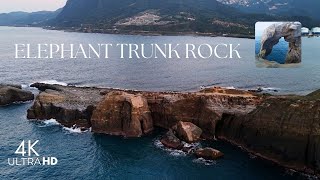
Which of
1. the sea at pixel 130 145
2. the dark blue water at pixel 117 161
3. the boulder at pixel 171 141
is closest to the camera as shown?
the dark blue water at pixel 117 161

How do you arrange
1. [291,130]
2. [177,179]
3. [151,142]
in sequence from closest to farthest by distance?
[177,179], [291,130], [151,142]

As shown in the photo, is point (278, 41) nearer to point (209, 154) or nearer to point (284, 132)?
point (284, 132)

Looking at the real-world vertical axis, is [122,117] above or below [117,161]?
above

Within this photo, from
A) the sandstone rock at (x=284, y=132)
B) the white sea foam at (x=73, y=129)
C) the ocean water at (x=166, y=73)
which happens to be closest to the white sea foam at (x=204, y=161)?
the sandstone rock at (x=284, y=132)

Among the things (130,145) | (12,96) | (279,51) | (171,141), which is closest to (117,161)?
(130,145)

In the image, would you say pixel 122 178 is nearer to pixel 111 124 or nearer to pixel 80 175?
pixel 80 175

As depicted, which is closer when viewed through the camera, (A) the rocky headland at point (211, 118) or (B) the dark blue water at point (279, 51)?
(A) the rocky headland at point (211, 118)

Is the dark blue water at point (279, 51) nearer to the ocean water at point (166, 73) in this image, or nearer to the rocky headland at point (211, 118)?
the rocky headland at point (211, 118)

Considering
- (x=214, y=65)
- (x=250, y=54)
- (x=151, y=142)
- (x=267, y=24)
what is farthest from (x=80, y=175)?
(x=250, y=54)
